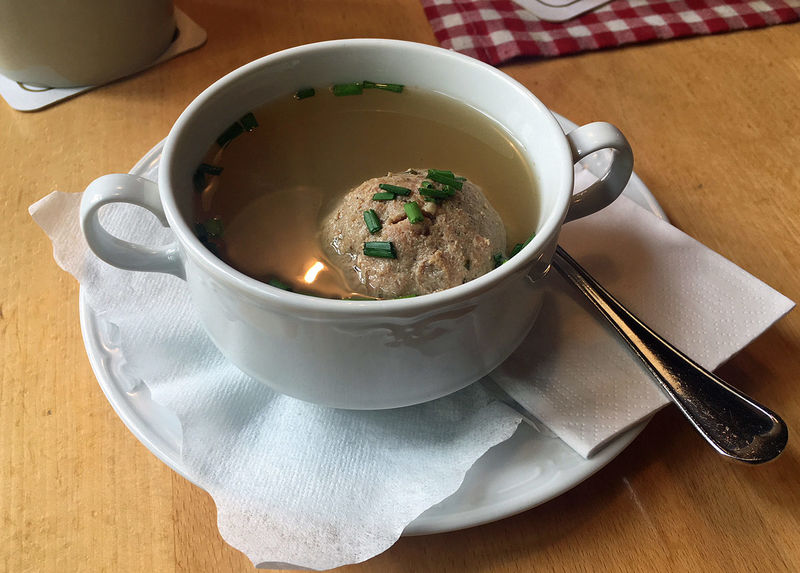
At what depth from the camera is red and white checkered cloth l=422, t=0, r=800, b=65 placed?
4.32 feet

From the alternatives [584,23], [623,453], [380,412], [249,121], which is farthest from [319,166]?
[584,23]

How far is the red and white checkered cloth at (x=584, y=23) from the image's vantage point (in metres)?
1.32

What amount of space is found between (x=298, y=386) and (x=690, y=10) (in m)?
1.20

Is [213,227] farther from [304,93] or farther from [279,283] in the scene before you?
[304,93]

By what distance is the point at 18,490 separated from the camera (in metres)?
0.75

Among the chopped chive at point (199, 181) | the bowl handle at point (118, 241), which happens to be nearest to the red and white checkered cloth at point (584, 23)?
the chopped chive at point (199, 181)

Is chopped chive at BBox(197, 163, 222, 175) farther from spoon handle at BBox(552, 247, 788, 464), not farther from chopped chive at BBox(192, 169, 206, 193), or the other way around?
spoon handle at BBox(552, 247, 788, 464)

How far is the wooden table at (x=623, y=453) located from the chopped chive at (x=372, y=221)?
313 millimetres

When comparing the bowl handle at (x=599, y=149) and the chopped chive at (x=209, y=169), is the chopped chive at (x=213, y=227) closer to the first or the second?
the chopped chive at (x=209, y=169)

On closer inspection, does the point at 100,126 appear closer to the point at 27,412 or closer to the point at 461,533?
the point at 27,412

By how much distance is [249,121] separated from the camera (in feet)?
2.75

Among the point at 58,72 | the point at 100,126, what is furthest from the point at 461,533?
the point at 58,72

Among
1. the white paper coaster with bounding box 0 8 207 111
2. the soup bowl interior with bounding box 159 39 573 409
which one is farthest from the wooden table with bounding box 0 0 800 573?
the soup bowl interior with bounding box 159 39 573 409

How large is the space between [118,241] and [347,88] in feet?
1.14
